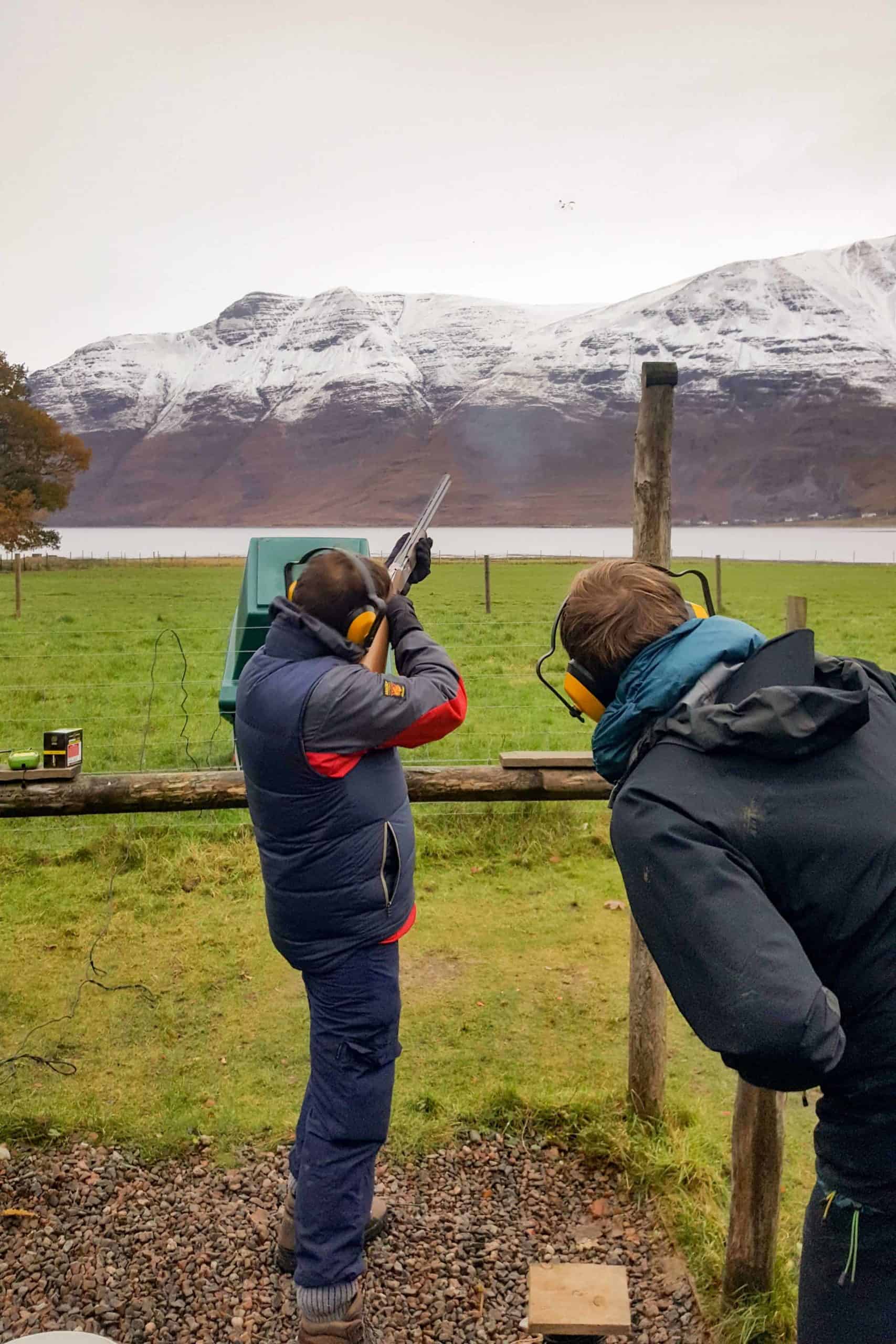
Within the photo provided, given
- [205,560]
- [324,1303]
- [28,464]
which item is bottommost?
[324,1303]

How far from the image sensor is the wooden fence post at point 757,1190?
2.83 meters

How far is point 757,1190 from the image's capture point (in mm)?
2832

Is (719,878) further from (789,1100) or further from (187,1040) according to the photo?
(187,1040)

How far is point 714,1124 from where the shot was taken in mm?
3955

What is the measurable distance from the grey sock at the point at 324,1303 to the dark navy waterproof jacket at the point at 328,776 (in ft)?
3.09

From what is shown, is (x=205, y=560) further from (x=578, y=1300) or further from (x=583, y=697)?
(x=583, y=697)

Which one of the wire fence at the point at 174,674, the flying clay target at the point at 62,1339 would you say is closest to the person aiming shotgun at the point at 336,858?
the flying clay target at the point at 62,1339

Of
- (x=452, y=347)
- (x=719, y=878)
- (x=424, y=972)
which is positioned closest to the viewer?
(x=719, y=878)

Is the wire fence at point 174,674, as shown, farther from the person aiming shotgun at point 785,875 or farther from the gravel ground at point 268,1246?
the person aiming shotgun at point 785,875

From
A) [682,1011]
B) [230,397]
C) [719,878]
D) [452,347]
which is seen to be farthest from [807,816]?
[452,347]

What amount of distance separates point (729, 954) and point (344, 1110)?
1.82m

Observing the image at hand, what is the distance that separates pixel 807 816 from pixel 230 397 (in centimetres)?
16609

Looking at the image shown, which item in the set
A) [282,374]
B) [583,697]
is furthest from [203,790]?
[282,374]

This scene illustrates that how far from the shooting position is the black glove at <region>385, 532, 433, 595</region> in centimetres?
356
